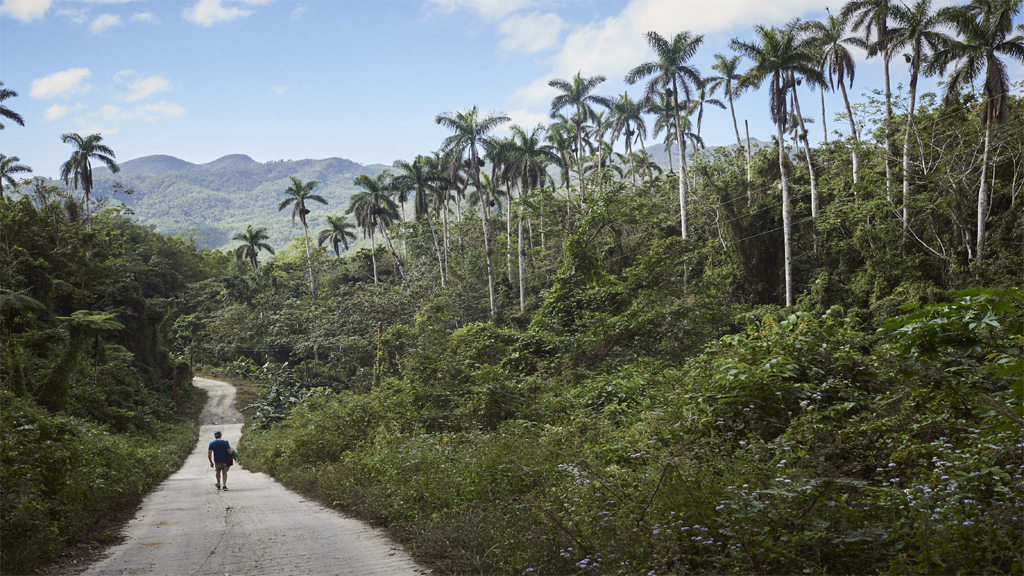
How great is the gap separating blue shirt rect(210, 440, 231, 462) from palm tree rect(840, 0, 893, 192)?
92.2ft

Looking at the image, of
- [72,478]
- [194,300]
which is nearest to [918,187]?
[72,478]

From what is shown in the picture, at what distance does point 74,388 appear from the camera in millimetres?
18047

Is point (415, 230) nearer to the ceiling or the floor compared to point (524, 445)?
nearer to the ceiling

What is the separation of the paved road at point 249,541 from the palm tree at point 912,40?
26648mm

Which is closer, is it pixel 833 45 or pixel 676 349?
pixel 676 349

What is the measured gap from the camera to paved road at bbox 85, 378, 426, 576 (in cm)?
580

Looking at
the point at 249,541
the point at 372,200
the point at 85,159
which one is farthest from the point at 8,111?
the point at 249,541

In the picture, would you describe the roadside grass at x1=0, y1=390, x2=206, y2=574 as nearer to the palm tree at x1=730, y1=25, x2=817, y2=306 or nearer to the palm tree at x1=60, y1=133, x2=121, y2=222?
→ the palm tree at x1=730, y1=25, x2=817, y2=306

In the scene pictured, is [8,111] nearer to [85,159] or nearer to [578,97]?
[85,159]

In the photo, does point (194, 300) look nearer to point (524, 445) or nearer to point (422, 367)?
point (422, 367)

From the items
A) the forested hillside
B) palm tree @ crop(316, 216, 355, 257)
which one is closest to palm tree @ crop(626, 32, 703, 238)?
the forested hillside

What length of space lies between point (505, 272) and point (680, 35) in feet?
78.4

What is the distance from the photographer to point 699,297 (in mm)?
18297

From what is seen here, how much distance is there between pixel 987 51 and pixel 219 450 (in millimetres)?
29075
